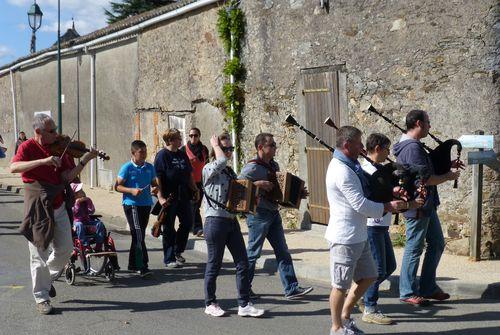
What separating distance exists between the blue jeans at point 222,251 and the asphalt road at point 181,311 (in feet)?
0.88

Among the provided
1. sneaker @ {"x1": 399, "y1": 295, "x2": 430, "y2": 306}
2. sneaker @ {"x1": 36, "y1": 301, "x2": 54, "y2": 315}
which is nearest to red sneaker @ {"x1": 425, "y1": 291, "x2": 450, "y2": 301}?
sneaker @ {"x1": 399, "y1": 295, "x2": 430, "y2": 306}

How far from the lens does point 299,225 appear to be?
12266 mm

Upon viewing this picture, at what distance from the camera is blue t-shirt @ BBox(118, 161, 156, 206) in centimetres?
877

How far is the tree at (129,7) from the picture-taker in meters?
40.1

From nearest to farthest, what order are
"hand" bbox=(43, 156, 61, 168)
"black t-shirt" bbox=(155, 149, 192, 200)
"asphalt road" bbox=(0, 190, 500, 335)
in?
"asphalt road" bbox=(0, 190, 500, 335), "hand" bbox=(43, 156, 61, 168), "black t-shirt" bbox=(155, 149, 192, 200)

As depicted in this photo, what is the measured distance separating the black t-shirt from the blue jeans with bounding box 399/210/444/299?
3.26 meters

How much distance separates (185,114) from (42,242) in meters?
8.86

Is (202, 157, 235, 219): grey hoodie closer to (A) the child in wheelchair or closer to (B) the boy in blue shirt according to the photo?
(B) the boy in blue shirt

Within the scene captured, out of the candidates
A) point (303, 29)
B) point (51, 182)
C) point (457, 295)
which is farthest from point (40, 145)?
point (303, 29)

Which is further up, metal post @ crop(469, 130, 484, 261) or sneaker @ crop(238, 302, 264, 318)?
metal post @ crop(469, 130, 484, 261)

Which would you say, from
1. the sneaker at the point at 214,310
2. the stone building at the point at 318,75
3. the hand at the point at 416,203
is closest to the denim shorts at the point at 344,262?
the hand at the point at 416,203

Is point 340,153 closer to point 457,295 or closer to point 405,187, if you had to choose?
point 405,187

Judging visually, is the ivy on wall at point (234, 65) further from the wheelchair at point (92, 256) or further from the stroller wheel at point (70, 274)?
the stroller wheel at point (70, 274)

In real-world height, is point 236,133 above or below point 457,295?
above
